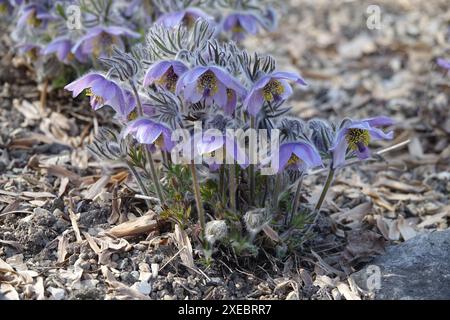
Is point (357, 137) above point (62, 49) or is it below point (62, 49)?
below

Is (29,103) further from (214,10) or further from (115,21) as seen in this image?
(214,10)

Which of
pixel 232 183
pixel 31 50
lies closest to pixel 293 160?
pixel 232 183

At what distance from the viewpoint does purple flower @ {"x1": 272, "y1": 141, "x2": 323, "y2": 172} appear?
2.29 m

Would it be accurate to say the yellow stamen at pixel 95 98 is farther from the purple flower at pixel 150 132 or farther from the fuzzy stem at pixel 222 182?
the fuzzy stem at pixel 222 182

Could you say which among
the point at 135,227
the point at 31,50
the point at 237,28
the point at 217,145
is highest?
the point at 237,28

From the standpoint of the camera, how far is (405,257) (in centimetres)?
260

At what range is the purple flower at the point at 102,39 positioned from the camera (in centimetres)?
310

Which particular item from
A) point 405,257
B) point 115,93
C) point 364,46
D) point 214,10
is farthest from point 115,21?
point 364,46

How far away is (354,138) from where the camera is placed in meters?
2.45

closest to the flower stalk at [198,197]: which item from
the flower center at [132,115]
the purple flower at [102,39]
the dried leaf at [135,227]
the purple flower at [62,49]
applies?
the dried leaf at [135,227]

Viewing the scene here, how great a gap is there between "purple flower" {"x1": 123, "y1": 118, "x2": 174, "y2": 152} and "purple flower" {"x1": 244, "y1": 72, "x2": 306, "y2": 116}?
285 millimetres

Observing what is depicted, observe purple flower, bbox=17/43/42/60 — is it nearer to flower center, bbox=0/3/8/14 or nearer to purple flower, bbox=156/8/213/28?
flower center, bbox=0/3/8/14

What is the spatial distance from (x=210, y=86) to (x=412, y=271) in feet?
3.27

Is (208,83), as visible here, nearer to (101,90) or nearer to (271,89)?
(271,89)
